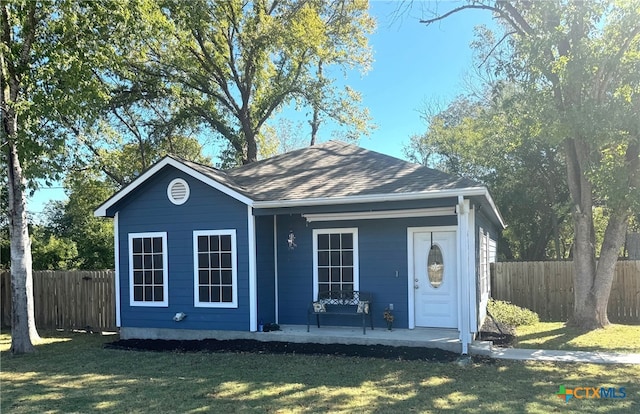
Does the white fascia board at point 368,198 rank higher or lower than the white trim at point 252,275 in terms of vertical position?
higher

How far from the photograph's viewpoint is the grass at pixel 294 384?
19.0 feet

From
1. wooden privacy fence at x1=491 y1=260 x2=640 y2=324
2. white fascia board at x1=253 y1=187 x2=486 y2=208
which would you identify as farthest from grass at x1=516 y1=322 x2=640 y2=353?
white fascia board at x1=253 y1=187 x2=486 y2=208

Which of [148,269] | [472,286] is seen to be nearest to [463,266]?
[472,286]

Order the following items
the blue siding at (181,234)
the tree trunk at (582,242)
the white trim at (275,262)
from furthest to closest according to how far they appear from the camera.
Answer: the tree trunk at (582,242) < the white trim at (275,262) < the blue siding at (181,234)

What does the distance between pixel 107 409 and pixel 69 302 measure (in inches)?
324

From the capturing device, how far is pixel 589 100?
9828 mm

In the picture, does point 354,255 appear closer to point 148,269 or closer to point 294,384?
point 294,384

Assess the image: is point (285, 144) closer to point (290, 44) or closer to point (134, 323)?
point (290, 44)

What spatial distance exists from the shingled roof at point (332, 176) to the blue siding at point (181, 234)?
0.57 metres

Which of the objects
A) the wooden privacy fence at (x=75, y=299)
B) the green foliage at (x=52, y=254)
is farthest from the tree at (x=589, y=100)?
the green foliage at (x=52, y=254)

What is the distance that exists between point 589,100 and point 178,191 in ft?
27.2

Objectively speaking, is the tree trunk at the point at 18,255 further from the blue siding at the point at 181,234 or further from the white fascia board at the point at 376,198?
the white fascia board at the point at 376,198

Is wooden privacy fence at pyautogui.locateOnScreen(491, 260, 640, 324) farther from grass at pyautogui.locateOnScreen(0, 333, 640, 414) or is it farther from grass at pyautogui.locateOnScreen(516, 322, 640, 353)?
grass at pyautogui.locateOnScreen(0, 333, 640, 414)

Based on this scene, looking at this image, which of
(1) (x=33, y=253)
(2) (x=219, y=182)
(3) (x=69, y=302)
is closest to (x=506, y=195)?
(2) (x=219, y=182)
